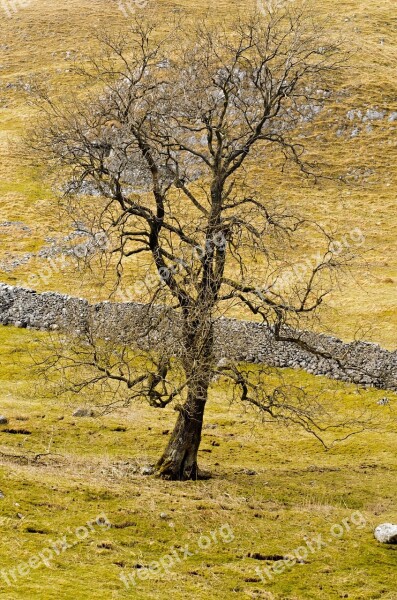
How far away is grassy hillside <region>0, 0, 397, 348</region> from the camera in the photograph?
52344 millimetres

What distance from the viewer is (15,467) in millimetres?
19375

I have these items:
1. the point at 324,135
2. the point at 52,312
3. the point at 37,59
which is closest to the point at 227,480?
the point at 52,312

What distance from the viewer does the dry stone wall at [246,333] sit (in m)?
36.7

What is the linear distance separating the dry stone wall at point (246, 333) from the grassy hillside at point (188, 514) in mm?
6549

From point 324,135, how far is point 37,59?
49.3 metres

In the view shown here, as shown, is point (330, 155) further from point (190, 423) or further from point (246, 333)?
point (190, 423)

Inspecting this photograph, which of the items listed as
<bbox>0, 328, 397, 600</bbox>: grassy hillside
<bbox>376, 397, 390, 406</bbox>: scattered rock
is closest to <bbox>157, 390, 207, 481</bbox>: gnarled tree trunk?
<bbox>0, 328, 397, 600</bbox>: grassy hillside

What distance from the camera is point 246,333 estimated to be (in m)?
32.9

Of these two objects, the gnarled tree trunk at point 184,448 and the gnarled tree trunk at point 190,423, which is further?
the gnarled tree trunk at point 184,448

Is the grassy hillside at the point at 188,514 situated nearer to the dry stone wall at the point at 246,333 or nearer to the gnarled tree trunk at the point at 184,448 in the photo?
the gnarled tree trunk at the point at 184,448

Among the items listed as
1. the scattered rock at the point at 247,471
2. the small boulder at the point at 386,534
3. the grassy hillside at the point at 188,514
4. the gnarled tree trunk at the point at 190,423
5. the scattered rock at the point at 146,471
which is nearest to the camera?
the grassy hillside at the point at 188,514

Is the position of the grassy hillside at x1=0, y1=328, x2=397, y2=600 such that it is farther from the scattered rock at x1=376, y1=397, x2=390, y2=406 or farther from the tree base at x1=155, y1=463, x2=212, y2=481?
the scattered rock at x1=376, y1=397, x2=390, y2=406

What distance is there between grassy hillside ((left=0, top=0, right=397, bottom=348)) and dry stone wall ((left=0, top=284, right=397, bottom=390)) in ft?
6.85

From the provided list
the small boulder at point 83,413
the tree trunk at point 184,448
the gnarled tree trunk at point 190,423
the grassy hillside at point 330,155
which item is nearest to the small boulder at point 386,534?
the gnarled tree trunk at point 190,423
